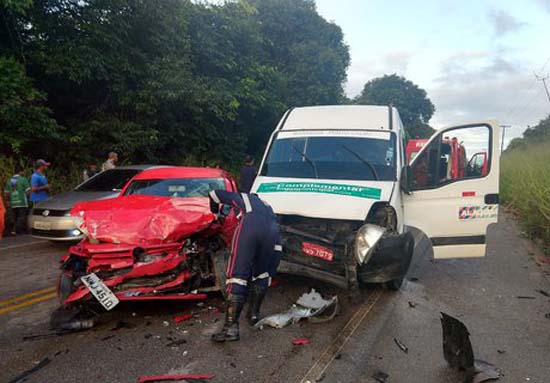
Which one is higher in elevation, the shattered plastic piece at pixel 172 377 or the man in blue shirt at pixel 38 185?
the man in blue shirt at pixel 38 185

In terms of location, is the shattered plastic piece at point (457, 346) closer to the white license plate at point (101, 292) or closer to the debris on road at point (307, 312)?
the debris on road at point (307, 312)

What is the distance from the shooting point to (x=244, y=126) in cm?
1969

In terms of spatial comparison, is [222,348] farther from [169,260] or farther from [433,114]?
[433,114]

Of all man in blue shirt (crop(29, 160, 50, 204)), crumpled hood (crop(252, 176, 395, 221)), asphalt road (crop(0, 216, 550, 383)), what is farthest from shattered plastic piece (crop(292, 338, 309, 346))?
man in blue shirt (crop(29, 160, 50, 204))

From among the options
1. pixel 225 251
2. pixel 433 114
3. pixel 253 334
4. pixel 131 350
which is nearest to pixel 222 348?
pixel 253 334

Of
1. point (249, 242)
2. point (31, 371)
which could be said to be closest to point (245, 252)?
point (249, 242)

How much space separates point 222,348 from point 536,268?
5.60m

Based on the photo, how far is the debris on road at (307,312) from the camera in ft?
13.6

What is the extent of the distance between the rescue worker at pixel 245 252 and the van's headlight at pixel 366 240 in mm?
818

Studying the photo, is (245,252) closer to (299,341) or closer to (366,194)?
(299,341)

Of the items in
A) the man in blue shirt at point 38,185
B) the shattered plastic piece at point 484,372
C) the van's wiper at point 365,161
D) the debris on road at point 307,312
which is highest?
the van's wiper at point 365,161

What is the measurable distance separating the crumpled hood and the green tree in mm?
43575

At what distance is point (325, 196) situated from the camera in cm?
478

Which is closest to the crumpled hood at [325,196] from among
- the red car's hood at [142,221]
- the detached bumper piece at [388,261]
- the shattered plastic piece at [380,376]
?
the detached bumper piece at [388,261]
